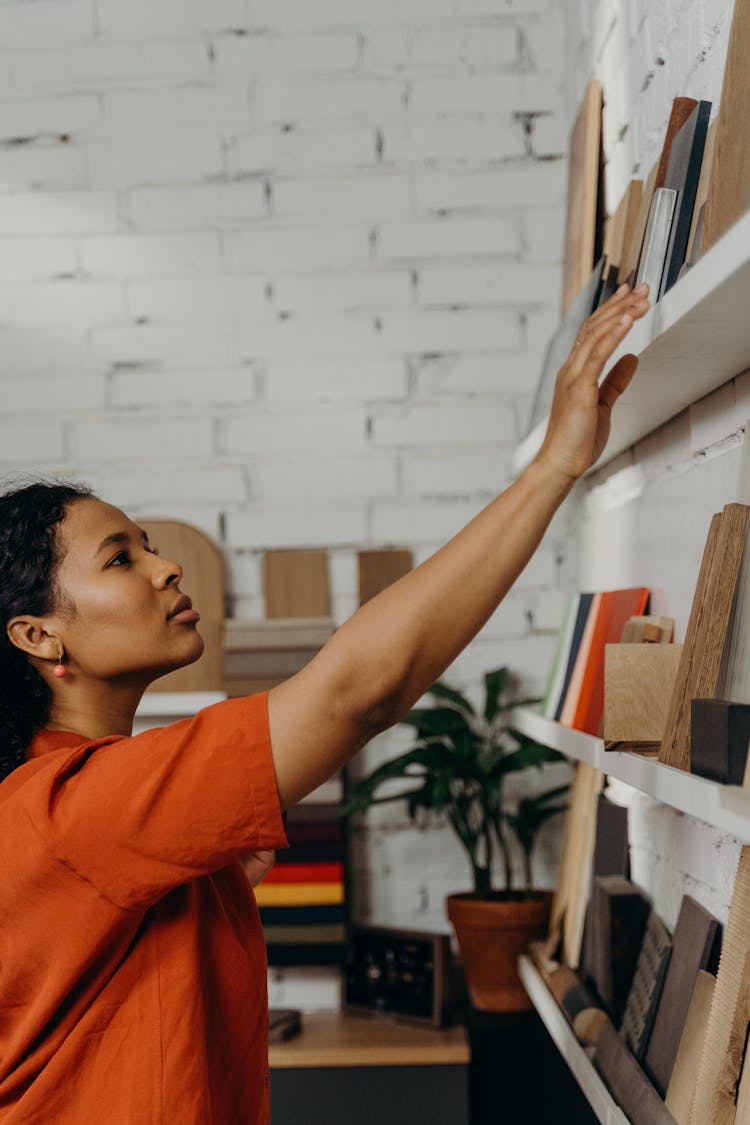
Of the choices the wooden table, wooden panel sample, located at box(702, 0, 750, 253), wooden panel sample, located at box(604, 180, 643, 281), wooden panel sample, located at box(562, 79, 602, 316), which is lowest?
the wooden table

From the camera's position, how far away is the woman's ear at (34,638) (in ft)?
4.30

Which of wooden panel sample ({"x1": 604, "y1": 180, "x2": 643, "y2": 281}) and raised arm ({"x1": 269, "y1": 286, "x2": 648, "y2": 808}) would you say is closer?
raised arm ({"x1": 269, "y1": 286, "x2": 648, "y2": 808})

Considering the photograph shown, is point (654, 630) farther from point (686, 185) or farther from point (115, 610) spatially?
point (115, 610)

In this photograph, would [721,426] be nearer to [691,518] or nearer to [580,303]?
[691,518]

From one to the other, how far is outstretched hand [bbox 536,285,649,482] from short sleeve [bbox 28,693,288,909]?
1.17 ft

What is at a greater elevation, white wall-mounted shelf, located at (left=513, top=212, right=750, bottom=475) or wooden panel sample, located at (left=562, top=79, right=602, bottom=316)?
wooden panel sample, located at (left=562, top=79, right=602, bottom=316)

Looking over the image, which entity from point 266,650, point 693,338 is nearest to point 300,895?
point 266,650

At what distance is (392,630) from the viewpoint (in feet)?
3.37

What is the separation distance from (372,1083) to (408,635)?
60.9 inches

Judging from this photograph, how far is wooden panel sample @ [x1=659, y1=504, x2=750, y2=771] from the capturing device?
1094 millimetres

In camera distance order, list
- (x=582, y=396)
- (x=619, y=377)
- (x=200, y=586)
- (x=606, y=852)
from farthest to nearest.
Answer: (x=200, y=586), (x=606, y=852), (x=619, y=377), (x=582, y=396)

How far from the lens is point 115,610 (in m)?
1.31

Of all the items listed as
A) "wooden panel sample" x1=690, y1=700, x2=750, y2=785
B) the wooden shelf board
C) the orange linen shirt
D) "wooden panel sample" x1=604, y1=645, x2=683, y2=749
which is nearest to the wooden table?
the wooden shelf board

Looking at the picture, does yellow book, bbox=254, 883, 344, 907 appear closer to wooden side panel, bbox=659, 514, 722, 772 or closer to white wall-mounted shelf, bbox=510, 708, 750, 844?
white wall-mounted shelf, bbox=510, 708, 750, 844
